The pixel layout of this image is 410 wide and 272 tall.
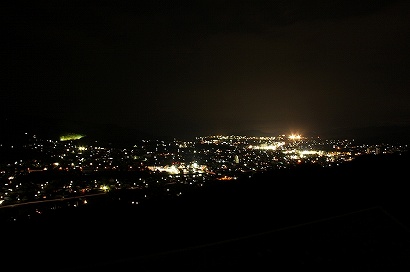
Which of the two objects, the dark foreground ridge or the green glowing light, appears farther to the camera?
the green glowing light

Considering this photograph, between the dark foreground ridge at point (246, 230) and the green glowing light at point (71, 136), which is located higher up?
the green glowing light at point (71, 136)

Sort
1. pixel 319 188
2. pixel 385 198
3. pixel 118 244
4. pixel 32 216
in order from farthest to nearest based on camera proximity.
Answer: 1. pixel 319 188
2. pixel 385 198
3. pixel 32 216
4. pixel 118 244

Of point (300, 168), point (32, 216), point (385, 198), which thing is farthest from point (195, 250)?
point (300, 168)

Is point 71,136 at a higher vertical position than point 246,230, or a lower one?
higher

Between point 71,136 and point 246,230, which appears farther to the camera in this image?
point 71,136

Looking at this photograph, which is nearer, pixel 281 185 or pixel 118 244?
pixel 118 244

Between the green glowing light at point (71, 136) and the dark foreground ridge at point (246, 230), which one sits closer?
the dark foreground ridge at point (246, 230)

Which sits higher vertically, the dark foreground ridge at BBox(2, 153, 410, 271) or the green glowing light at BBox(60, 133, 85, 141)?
the green glowing light at BBox(60, 133, 85, 141)

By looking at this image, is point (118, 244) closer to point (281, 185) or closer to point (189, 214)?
point (189, 214)
